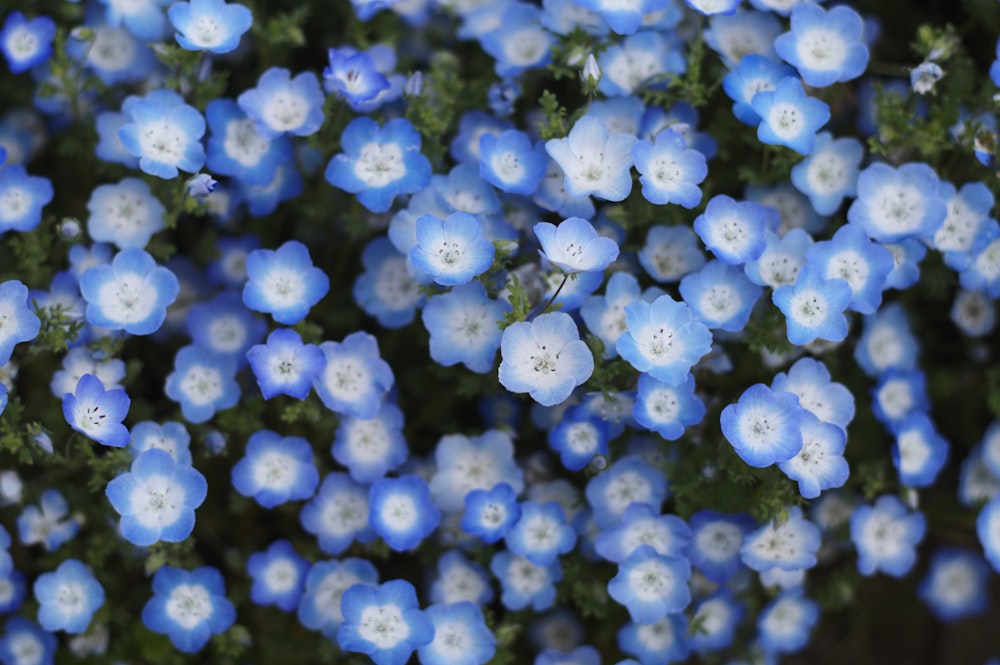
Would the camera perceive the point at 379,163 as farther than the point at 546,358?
Yes

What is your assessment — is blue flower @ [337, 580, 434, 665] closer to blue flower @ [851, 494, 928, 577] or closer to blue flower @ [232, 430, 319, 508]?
blue flower @ [232, 430, 319, 508]

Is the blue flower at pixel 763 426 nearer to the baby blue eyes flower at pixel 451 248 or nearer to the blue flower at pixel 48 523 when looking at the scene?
the baby blue eyes flower at pixel 451 248

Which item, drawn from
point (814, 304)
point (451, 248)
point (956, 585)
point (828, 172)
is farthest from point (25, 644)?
point (956, 585)

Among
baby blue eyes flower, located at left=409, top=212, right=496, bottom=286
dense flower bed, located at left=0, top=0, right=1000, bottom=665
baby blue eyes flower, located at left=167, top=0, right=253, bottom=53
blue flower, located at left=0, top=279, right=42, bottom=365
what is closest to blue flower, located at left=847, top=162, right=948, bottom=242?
dense flower bed, located at left=0, top=0, right=1000, bottom=665

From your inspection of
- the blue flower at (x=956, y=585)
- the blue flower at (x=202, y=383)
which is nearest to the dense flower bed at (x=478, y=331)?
the blue flower at (x=202, y=383)

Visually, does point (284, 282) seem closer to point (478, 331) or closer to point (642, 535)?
point (478, 331)
